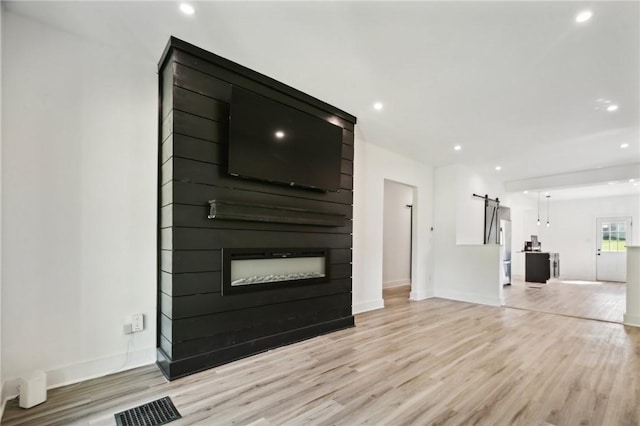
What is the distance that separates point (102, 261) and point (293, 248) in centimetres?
170

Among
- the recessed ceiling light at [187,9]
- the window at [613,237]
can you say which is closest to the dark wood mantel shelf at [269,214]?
the recessed ceiling light at [187,9]

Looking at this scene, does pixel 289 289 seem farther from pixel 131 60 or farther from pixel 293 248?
pixel 131 60

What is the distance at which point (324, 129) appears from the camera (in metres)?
3.50

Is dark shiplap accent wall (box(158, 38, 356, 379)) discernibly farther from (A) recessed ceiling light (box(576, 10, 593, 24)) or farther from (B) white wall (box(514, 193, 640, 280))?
(B) white wall (box(514, 193, 640, 280))

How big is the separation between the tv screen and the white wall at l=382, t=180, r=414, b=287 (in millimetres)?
3798

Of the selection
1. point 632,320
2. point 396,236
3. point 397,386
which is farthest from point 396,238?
point 397,386

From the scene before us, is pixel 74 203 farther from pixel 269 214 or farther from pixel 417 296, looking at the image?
pixel 417 296

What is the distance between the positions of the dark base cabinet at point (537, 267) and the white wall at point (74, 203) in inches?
383

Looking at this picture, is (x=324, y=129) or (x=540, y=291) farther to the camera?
(x=540, y=291)

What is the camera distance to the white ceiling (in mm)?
2158

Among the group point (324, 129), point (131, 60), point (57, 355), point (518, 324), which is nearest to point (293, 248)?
point (324, 129)

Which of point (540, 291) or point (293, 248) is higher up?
point (293, 248)

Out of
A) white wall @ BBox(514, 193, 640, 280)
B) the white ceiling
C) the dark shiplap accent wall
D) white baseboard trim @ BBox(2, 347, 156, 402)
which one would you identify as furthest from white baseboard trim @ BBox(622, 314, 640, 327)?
white wall @ BBox(514, 193, 640, 280)

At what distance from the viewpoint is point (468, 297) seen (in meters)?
5.71
